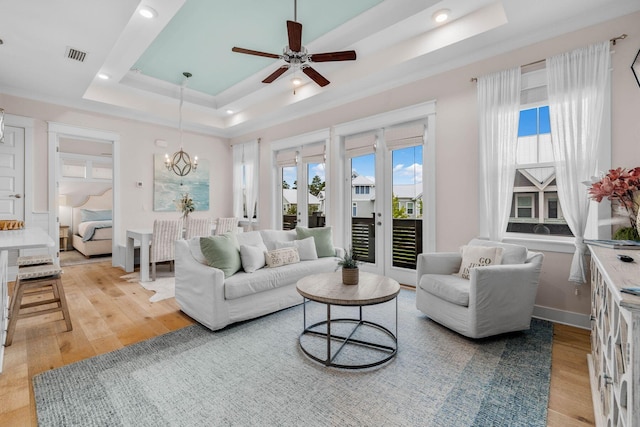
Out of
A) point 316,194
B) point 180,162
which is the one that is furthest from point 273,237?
point 180,162

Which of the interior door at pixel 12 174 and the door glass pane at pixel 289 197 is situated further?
the door glass pane at pixel 289 197

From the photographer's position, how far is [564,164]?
108 inches

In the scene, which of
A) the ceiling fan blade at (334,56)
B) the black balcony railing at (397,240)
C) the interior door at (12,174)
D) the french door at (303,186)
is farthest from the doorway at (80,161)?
the ceiling fan blade at (334,56)

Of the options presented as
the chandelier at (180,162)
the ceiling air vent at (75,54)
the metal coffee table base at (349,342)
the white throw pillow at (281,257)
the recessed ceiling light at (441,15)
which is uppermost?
the recessed ceiling light at (441,15)

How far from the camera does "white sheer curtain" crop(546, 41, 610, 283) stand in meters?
2.60

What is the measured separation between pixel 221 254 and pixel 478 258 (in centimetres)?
245

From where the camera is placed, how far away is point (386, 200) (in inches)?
169

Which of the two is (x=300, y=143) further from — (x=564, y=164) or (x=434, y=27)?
(x=564, y=164)

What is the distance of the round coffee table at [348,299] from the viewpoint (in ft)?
6.81

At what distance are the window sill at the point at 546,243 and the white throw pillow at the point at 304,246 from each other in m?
2.15

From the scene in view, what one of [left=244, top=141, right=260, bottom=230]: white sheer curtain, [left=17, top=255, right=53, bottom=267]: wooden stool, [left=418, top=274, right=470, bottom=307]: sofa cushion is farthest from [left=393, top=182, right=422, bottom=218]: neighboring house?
[left=17, top=255, right=53, bottom=267]: wooden stool

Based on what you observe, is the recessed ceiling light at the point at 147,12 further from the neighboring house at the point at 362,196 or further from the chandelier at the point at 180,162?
the neighboring house at the point at 362,196

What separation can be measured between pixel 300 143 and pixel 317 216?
1.35m

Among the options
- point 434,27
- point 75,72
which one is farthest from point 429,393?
point 75,72
